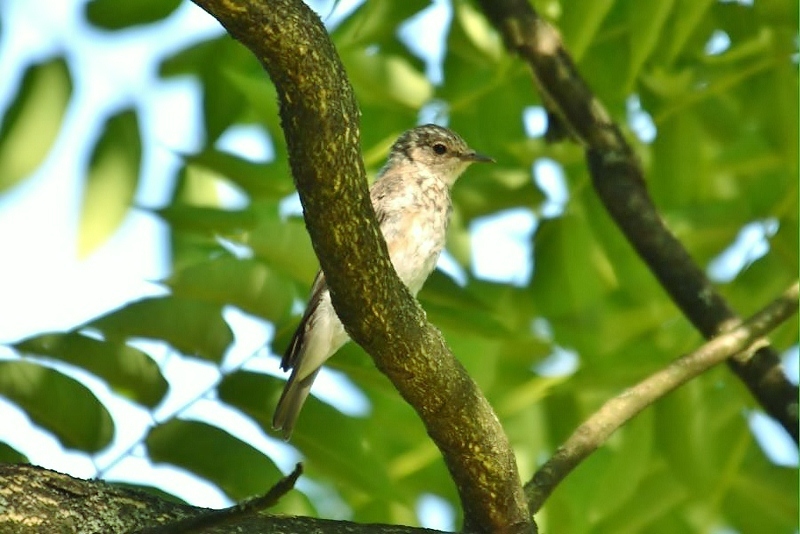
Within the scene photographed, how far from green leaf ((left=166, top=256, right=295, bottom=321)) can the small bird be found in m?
0.12

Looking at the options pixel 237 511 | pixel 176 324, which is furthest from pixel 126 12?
pixel 237 511

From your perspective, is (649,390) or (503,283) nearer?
(649,390)

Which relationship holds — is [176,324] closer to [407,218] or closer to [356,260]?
[356,260]

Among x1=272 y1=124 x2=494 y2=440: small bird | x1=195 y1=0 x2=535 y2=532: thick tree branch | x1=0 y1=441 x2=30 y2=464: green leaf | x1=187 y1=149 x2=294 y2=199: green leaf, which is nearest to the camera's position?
x1=195 y1=0 x2=535 y2=532: thick tree branch

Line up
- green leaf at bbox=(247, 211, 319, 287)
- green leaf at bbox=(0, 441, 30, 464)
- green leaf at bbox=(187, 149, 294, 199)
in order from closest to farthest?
green leaf at bbox=(0, 441, 30, 464)
green leaf at bbox=(247, 211, 319, 287)
green leaf at bbox=(187, 149, 294, 199)

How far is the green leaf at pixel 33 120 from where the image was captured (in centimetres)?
449

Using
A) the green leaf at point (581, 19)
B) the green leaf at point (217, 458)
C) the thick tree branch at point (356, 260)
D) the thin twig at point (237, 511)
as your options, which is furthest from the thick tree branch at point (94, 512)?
the green leaf at point (581, 19)

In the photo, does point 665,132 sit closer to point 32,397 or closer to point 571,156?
point 571,156

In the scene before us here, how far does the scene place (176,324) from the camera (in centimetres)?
411

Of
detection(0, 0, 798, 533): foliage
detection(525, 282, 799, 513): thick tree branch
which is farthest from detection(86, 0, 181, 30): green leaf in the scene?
detection(525, 282, 799, 513): thick tree branch

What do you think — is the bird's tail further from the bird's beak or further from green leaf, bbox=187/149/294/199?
the bird's beak

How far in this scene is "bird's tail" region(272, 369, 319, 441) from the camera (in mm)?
4109

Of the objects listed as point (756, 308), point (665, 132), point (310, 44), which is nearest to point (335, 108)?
point (310, 44)

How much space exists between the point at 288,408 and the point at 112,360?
0.58 meters
